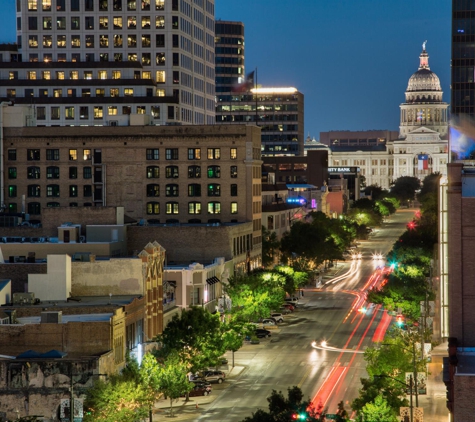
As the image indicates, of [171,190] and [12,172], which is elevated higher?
[12,172]

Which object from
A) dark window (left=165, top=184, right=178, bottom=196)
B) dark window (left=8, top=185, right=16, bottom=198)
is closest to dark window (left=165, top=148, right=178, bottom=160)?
dark window (left=165, top=184, right=178, bottom=196)

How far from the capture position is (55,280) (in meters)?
90.4

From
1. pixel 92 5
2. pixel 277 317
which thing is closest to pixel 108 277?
pixel 277 317

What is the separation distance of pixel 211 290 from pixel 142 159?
32362 mm

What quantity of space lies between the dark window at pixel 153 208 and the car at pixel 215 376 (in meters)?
56.9

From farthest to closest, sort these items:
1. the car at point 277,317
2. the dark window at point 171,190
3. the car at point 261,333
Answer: the dark window at point 171,190
the car at point 277,317
the car at point 261,333

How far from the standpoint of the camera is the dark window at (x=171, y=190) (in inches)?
5773

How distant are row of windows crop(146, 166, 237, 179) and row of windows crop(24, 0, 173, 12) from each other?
3599cm

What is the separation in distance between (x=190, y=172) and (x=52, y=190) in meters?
16.2

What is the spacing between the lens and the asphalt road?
82.0m

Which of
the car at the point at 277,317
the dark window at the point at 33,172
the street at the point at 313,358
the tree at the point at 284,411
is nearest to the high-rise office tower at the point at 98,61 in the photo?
the dark window at the point at 33,172

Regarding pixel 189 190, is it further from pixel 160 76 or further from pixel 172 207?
pixel 160 76

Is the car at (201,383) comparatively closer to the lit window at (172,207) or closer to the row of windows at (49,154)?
the lit window at (172,207)

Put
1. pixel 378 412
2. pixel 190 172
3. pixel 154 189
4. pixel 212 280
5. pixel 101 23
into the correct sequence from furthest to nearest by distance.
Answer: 1. pixel 101 23
2. pixel 190 172
3. pixel 154 189
4. pixel 212 280
5. pixel 378 412
